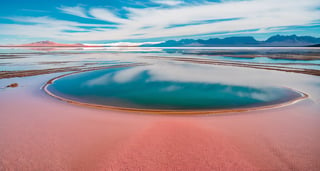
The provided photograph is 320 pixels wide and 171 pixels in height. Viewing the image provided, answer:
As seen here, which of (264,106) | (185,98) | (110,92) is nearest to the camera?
(264,106)

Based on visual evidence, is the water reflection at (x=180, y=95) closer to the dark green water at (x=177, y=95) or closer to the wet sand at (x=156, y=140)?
the dark green water at (x=177, y=95)

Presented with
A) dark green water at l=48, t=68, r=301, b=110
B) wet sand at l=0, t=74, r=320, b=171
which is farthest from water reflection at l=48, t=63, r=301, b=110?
wet sand at l=0, t=74, r=320, b=171

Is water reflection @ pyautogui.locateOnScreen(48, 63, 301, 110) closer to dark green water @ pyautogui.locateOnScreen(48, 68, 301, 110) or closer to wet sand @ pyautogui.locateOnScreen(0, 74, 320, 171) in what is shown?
dark green water @ pyautogui.locateOnScreen(48, 68, 301, 110)

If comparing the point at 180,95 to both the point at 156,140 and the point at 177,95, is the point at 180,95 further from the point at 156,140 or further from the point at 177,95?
the point at 156,140

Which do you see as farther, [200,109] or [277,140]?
[200,109]

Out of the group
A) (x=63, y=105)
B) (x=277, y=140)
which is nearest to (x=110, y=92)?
(x=63, y=105)

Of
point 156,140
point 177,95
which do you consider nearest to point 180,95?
point 177,95

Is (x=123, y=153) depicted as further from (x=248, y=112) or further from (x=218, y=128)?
(x=248, y=112)

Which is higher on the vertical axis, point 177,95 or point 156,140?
point 177,95
